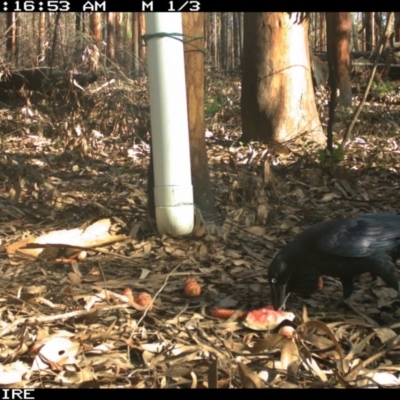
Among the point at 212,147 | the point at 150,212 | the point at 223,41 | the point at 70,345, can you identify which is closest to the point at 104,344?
the point at 70,345

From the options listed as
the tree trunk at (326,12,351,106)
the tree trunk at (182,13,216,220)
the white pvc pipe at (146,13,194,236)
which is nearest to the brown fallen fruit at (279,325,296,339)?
the white pvc pipe at (146,13,194,236)

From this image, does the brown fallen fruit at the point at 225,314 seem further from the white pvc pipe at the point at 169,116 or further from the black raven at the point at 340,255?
the white pvc pipe at the point at 169,116

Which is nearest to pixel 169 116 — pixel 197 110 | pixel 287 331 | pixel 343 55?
pixel 197 110

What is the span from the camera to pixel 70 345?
117 inches

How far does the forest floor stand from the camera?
279 centimetres

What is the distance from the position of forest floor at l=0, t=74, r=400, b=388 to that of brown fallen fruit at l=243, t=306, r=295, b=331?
0.10ft

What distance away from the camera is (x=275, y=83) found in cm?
808

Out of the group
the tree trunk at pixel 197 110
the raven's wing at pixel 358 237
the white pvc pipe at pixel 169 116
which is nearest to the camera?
the raven's wing at pixel 358 237

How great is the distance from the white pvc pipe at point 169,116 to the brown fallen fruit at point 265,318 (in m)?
1.39

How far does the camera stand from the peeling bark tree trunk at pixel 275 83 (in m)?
7.93

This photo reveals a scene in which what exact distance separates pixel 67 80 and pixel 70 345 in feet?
20.1

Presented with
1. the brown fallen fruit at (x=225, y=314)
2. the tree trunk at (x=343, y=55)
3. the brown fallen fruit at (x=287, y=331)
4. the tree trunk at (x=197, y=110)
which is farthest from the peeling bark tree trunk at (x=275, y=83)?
the brown fallen fruit at (x=287, y=331)

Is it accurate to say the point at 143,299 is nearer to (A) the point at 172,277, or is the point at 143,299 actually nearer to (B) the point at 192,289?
(B) the point at 192,289

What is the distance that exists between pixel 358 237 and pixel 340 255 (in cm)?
13
